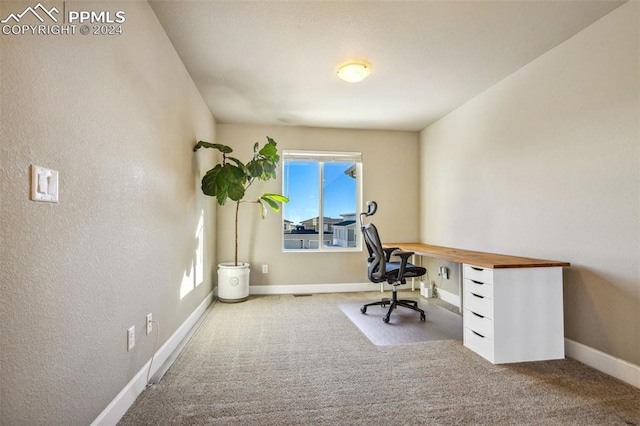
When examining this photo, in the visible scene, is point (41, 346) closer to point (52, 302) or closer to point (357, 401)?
point (52, 302)

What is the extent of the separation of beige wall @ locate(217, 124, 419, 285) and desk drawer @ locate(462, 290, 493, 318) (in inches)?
87.8

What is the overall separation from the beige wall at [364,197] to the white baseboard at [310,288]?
6cm

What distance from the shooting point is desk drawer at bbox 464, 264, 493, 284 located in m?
2.29

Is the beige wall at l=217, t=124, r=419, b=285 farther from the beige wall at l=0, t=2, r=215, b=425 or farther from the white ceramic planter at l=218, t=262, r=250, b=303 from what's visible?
the beige wall at l=0, t=2, r=215, b=425

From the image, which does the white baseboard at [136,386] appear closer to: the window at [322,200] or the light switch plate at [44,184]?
the light switch plate at [44,184]

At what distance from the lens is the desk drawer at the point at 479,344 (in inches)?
89.0

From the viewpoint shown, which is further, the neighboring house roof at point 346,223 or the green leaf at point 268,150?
the neighboring house roof at point 346,223

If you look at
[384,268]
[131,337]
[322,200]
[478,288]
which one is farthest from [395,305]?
[131,337]

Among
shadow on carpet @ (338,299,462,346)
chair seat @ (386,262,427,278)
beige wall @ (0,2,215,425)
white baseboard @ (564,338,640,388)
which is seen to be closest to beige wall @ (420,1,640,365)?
white baseboard @ (564,338,640,388)

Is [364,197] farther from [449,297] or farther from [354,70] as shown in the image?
[354,70]

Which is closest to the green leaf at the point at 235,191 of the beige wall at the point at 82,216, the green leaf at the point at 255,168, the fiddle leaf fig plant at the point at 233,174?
the fiddle leaf fig plant at the point at 233,174

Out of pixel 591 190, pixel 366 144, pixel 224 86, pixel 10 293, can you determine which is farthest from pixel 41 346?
pixel 366 144

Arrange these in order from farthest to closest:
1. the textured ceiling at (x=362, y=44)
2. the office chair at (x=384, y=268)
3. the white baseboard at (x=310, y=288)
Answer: the white baseboard at (x=310, y=288) < the office chair at (x=384, y=268) < the textured ceiling at (x=362, y=44)

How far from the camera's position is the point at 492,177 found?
3221 mm
